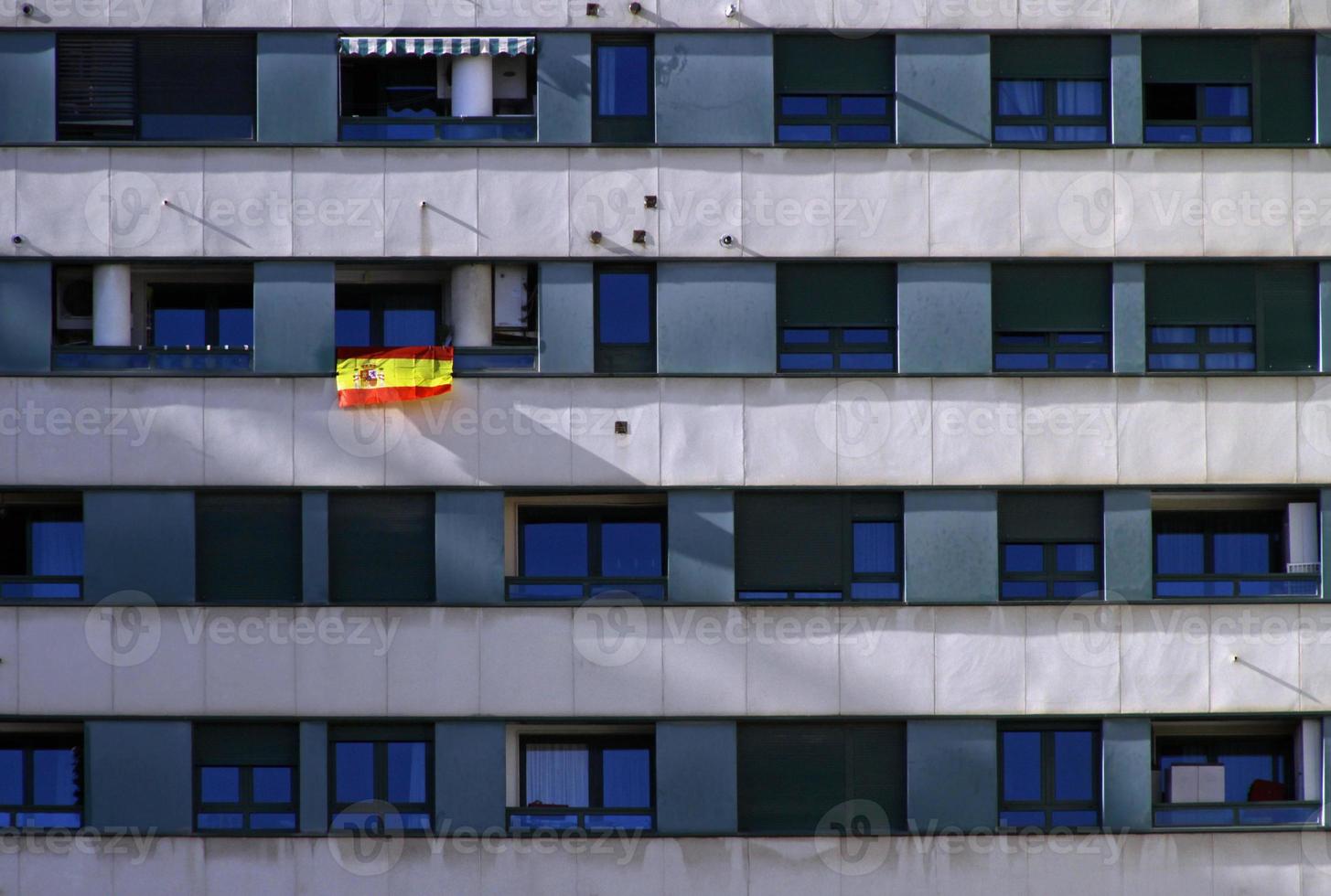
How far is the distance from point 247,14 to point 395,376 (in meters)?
4.98

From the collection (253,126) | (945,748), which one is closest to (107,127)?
(253,126)

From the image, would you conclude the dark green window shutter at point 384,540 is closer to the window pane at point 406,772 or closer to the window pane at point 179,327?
the window pane at point 406,772

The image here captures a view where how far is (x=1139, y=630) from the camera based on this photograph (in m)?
19.0

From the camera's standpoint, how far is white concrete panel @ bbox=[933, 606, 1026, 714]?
18.9 m

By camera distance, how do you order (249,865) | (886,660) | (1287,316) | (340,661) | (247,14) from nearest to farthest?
(249,865)
(340,661)
(886,660)
(247,14)
(1287,316)

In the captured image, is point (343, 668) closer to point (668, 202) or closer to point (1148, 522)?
point (668, 202)

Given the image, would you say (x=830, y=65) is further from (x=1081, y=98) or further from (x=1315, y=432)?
(x=1315, y=432)

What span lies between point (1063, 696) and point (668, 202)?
7787mm

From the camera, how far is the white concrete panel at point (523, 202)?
19250 millimetres

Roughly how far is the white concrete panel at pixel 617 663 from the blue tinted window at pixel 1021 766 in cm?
435

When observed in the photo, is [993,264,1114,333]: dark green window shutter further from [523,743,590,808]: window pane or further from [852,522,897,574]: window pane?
[523,743,590,808]: window pane

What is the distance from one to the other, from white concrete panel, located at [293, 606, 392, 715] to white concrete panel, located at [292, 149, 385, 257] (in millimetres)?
4514

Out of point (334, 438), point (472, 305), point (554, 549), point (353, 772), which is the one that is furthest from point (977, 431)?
point (353, 772)

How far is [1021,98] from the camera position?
19.8 metres
